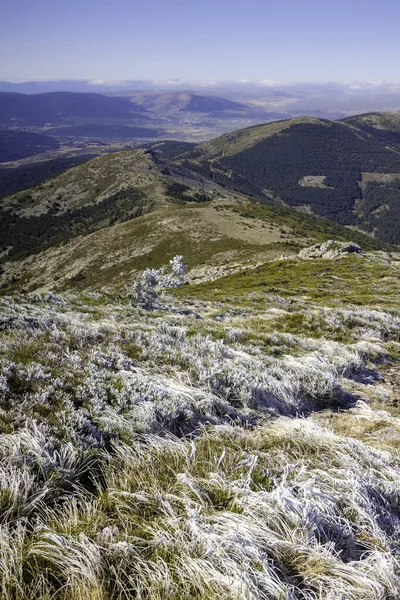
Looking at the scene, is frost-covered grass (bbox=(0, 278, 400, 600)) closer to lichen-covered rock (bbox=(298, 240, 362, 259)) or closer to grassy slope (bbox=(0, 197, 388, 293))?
grassy slope (bbox=(0, 197, 388, 293))

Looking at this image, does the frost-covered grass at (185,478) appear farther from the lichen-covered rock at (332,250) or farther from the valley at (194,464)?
the lichen-covered rock at (332,250)

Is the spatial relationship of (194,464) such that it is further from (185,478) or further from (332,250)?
(332,250)

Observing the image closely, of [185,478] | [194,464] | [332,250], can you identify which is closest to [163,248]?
[332,250]

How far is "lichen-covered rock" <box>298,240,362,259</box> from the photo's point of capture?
6621 centimetres

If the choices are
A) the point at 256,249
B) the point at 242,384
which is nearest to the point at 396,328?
the point at 242,384

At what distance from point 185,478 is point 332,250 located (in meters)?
70.9

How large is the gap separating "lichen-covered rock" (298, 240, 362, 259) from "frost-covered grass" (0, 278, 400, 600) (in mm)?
63323

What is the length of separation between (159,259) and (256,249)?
26.2m

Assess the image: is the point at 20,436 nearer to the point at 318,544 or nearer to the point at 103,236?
the point at 318,544

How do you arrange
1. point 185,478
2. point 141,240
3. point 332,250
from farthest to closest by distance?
point 141,240 → point 332,250 → point 185,478

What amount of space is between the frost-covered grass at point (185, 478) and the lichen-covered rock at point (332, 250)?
63.3m

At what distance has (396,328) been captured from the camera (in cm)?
1428

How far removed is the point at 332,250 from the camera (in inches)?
2694

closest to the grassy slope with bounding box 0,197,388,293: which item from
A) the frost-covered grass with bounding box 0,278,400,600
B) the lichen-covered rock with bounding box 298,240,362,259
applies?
the lichen-covered rock with bounding box 298,240,362,259
